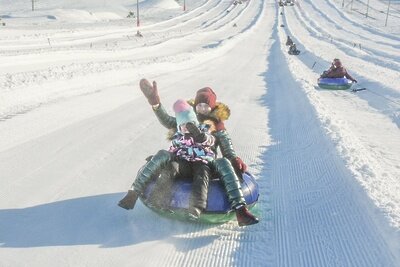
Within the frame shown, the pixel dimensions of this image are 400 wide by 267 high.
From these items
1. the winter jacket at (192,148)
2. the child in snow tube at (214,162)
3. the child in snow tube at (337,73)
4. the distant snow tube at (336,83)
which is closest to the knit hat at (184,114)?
the winter jacket at (192,148)

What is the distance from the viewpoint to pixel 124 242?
4059 millimetres

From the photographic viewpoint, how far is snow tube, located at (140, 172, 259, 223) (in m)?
4.27

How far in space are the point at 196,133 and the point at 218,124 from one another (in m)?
0.46

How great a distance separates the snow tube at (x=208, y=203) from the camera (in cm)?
427

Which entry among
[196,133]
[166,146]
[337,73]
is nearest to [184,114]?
[196,133]

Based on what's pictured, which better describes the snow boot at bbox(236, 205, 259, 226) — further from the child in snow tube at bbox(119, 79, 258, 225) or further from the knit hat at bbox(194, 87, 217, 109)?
the knit hat at bbox(194, 87, 217, 109)

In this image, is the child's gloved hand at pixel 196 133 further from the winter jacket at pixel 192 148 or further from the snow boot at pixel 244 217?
the snow boot at pixel 244 217

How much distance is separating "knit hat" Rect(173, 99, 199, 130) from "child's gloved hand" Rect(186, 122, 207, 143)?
12 cm

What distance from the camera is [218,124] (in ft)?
15.8

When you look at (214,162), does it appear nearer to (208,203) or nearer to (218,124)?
(208,203)

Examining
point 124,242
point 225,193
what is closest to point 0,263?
point 124,242

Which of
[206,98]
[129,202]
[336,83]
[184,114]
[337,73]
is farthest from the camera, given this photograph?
[337,73]

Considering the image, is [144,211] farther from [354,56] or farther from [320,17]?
[320,17]

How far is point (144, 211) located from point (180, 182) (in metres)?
0.56
